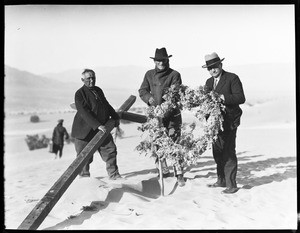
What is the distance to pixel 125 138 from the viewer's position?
13.6 m

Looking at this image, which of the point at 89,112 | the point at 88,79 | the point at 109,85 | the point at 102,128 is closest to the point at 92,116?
the point at 89,112

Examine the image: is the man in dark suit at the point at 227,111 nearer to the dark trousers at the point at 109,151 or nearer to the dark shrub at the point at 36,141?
the dark trousers at the point at 109,151

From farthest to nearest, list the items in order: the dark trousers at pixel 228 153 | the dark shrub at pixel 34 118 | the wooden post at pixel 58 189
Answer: the dark shrub at pixel 34 118 < the dark trousers at pixel 228 153 < the wooden post at pixel 58 189

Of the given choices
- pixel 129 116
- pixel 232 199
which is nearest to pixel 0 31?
pixel 129 116

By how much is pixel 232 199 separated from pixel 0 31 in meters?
5.02

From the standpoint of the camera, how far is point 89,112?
6777 mm

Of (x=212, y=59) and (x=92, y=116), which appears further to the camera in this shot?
(x=92, y=116)

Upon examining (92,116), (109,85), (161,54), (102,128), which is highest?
(161,54)

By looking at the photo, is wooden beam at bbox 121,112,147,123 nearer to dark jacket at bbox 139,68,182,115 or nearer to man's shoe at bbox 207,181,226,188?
dark jacket at bbox 139,68,182,115

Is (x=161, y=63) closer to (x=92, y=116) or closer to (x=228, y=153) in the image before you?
(x=92, y=116)

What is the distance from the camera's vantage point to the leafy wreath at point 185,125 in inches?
252

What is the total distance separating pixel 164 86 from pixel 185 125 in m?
0.79

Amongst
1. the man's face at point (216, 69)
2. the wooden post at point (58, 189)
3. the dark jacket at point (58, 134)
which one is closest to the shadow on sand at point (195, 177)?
the wooden post at point (58, 189)
